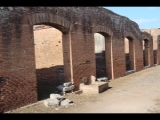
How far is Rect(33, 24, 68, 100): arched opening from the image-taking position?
1038 cm

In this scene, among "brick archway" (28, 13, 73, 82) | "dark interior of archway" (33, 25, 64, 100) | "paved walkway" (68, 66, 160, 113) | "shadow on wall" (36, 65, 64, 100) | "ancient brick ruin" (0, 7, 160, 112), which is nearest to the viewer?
"paved walkway" (68, 66, 160, 113)

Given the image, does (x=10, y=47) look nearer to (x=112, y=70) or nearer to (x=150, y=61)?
(x=112, y=70)

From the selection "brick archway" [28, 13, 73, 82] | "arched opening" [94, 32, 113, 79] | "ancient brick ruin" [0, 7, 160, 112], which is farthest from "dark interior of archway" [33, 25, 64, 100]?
"arched opening" [94, 32, 113, 79]

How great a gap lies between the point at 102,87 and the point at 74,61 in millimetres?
1721

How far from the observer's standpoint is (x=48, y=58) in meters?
11.6

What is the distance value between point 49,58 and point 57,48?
826mm

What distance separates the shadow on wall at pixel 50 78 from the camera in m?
9.90

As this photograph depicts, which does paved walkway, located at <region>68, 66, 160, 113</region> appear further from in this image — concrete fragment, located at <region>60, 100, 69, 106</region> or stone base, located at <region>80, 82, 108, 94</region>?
concrete fragment, located at <region>60, 100, 69, 106</region>

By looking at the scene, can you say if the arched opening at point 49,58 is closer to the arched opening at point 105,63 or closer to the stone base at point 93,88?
the stone base at point 93,88

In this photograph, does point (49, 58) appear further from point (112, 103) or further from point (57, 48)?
point (112, 103)

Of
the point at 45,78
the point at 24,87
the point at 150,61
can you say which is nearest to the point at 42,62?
the point at 45,78

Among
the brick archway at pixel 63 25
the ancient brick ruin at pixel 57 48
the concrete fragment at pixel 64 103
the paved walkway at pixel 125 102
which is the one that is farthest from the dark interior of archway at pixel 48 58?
the paved walkway at pixel 125 102

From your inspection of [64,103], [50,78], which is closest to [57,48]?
[50,78]

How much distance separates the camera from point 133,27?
54.2ft
